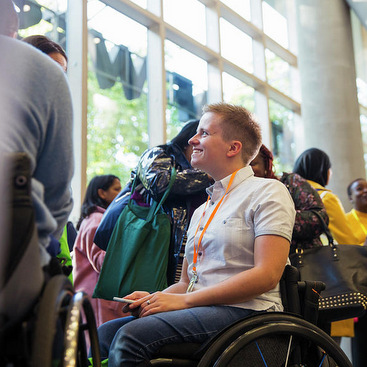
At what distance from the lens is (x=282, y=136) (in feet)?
28.4

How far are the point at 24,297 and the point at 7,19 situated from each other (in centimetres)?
74

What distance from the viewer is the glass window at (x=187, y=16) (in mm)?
→ 6617

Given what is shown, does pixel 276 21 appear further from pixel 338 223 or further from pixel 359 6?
pixel 338 223

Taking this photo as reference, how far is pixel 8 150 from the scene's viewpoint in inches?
46.9

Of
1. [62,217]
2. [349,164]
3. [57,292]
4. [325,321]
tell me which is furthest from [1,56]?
[349,164]

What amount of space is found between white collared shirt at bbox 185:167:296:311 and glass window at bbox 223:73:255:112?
5.24 metres

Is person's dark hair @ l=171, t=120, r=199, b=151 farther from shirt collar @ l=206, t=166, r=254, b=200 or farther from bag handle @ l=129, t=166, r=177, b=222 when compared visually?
shirt collar @ l=206, t=166, r=254, b=200

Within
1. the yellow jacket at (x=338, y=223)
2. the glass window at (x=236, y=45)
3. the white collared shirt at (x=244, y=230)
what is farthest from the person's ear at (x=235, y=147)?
the glass window at (x=236, y=45)

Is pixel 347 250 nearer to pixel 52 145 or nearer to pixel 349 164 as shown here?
pixel 52 145

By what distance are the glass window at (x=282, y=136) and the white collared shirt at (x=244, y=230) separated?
6.28 m

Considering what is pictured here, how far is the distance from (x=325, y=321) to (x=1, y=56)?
6.70ft

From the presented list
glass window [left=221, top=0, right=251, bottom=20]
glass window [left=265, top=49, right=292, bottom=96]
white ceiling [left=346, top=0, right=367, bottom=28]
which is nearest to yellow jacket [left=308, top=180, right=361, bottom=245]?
glass window [left=221, top=0, right=251, bottom=20]

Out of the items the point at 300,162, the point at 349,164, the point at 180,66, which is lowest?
the point at 300,162

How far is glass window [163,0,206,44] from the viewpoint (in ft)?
21.7
